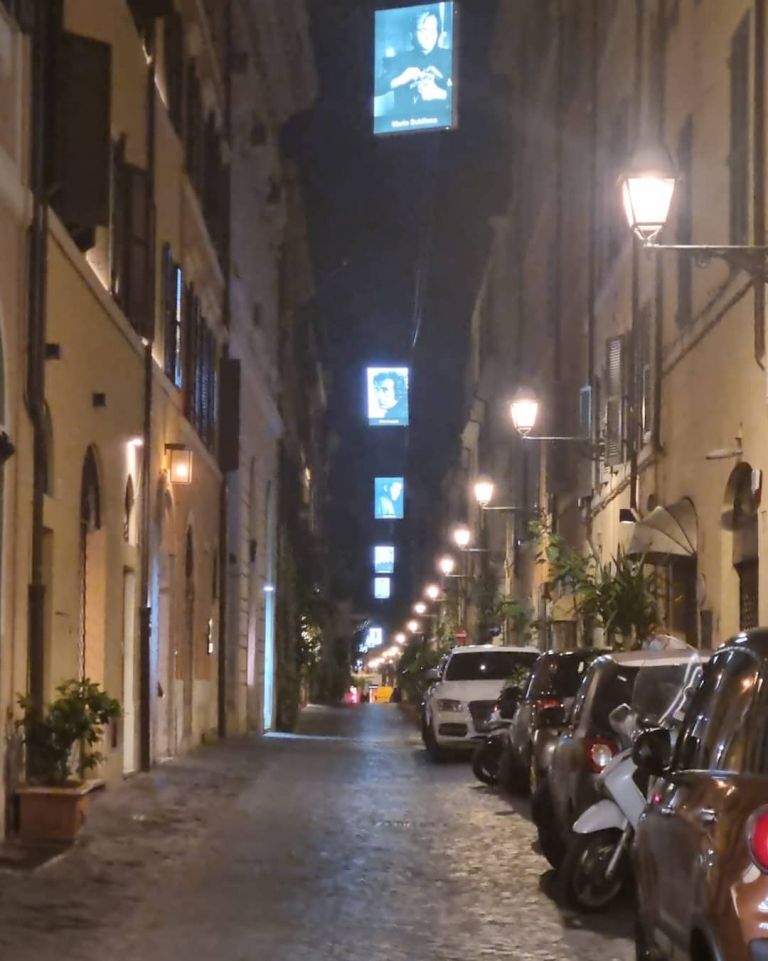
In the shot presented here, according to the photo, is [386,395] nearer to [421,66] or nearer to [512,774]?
[421,66]

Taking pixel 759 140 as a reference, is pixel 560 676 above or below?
below

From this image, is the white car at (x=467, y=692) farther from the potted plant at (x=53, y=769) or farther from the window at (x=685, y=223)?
the potted plant at (x=53, y=769)

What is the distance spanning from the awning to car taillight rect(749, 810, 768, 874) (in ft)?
50.3

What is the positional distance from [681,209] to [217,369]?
460 inches

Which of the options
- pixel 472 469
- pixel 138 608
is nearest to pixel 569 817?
pixel 138 608

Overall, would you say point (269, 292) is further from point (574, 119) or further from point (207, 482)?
point (207, 482)

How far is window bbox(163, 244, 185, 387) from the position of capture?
23956mm

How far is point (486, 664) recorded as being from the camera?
27031 millimetres

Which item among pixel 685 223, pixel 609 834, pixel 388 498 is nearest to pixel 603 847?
pixel 609 834

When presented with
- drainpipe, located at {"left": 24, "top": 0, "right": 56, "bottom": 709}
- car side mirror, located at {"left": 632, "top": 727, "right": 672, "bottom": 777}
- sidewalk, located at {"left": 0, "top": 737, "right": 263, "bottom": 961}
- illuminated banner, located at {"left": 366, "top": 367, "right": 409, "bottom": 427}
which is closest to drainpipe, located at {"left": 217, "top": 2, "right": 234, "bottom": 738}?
sidewalk, located at {"left": 0, "top": 737, "right": 263, "bottom": 961}

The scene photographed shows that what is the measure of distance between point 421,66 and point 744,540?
17.8 meters

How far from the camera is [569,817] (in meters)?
12.2

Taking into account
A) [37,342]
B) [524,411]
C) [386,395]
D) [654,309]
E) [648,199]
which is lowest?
[37,342]

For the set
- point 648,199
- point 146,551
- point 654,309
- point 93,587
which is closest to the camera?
point 648,199
